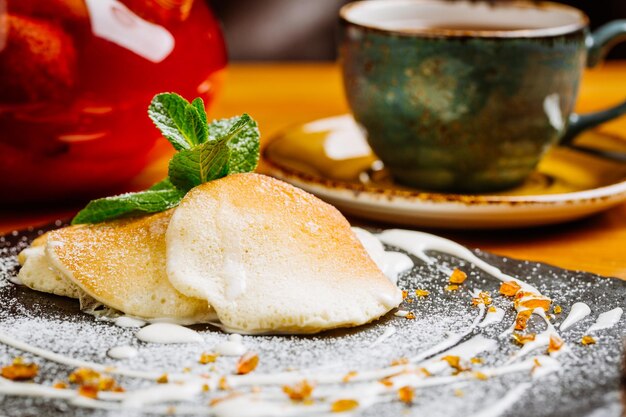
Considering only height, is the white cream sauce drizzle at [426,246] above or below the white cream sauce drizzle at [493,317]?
below

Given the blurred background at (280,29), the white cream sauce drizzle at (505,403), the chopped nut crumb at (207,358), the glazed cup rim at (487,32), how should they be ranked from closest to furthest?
the white cream sauce drizzle at (505,403) < the chopped nut crumb at (207,358) < the glazed cup rim at (487,32) < the blurred background at (280,29)

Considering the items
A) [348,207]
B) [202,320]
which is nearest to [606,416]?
[202,320]

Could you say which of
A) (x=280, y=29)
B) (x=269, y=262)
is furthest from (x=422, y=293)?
(x=280, y=29)

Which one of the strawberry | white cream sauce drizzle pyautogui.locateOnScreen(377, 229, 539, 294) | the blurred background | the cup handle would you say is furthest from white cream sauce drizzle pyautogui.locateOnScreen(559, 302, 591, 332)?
the blurred background

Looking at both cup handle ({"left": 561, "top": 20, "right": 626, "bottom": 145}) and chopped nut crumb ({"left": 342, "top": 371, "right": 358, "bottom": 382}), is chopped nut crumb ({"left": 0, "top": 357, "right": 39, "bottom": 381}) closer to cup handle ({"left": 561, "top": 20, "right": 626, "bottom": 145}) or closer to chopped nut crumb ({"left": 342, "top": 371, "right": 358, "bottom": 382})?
chopped nut crumb ({"left": 342, "top": 371, "right": 358, "bottom": 382})

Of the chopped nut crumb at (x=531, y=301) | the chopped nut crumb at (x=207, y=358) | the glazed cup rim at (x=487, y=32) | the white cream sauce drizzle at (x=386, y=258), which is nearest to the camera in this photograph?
the chopped nut crumb at (x=207, y=358)

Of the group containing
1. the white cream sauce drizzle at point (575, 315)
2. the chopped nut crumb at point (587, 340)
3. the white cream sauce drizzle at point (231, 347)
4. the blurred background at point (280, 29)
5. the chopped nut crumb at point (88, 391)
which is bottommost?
the blurred background at point (280, 29)

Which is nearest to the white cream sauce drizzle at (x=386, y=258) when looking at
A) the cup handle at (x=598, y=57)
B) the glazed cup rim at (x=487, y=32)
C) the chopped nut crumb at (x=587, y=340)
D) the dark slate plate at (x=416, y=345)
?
the dark slate plate at (x=416, y=345)

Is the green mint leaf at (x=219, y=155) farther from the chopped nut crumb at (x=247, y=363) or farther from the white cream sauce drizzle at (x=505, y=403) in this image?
the white cream sauce drizzle at (x=505, y=403)
